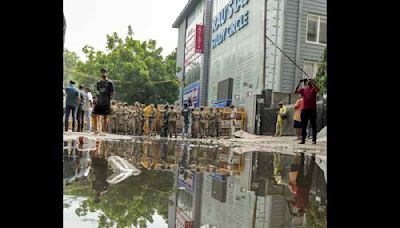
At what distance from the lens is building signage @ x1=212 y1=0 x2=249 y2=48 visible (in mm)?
21652

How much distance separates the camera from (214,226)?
2.63m

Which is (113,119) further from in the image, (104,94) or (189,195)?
(189,195)

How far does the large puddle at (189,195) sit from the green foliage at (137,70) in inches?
1061

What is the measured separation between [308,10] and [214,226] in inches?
682

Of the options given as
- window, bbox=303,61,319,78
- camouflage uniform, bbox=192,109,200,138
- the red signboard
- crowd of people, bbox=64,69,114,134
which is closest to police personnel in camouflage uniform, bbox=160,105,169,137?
camouflage uniform, bbox=192,109,200,138

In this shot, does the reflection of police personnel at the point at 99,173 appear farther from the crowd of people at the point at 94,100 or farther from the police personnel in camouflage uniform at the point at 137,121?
the police personnel in camouflage uniform at the point at 137,121

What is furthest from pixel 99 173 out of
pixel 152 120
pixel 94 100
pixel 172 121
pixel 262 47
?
pixel 262 47

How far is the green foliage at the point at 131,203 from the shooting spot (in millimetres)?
2709

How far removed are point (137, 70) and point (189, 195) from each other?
28.9 meters

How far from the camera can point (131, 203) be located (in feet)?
10.2
